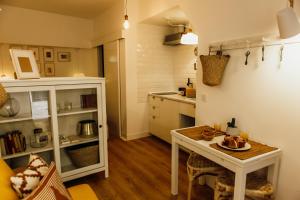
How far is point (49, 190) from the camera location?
1087 millimetres

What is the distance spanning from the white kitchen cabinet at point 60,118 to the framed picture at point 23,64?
11cm

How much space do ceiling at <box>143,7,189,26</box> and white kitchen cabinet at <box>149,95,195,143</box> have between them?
134 cm

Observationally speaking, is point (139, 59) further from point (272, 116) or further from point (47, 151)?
point (272, 116)

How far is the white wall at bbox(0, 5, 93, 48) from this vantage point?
13.3 feet

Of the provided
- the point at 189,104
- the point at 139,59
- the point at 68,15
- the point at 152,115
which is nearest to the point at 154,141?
the point at 152,115

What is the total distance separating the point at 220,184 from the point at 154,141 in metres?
2.23

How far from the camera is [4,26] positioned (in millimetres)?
4016

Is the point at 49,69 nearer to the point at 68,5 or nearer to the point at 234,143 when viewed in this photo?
the point at 68,5

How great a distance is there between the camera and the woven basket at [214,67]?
1977mm

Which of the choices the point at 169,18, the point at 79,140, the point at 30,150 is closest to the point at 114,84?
the point at 169,18

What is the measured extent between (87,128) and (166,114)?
148 centimetres

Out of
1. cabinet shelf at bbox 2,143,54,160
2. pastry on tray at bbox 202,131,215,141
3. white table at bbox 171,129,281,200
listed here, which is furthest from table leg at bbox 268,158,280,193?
cabinet shelf at bbox 2,143,54,160

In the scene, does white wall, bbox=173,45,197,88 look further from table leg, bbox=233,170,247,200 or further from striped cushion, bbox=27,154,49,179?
striped cushion, bbox=27,154,49,179

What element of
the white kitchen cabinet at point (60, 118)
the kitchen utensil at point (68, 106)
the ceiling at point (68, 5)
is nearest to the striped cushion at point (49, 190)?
the white kitchen cabinet at point (60, 118)
